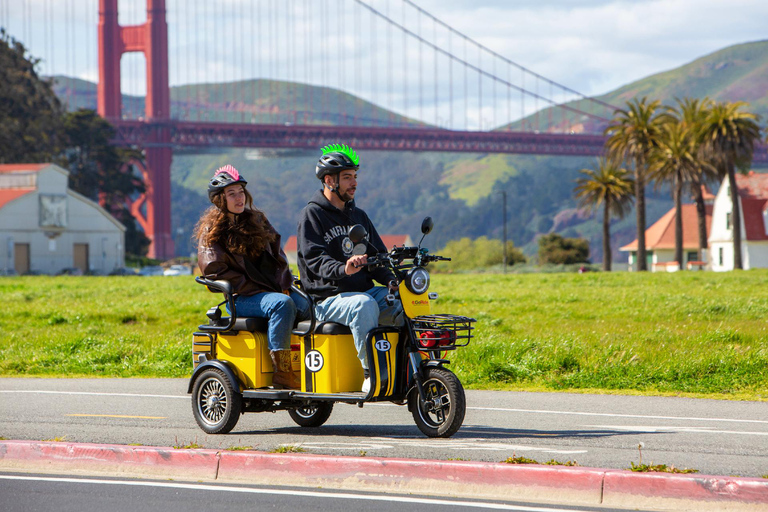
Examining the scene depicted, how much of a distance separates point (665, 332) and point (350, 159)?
8.39 metres

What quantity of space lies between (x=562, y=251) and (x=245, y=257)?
81.1 metres

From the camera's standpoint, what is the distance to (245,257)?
8.09m

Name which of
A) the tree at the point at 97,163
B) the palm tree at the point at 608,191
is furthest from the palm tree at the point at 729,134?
the tree at the point at 97,163

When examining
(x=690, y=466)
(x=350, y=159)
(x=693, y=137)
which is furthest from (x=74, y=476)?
(x=693, y=137)

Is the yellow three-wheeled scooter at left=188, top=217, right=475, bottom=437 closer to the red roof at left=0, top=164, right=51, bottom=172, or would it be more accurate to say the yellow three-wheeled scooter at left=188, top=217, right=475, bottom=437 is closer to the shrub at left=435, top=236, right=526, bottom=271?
the red roof at left=0, top=164, right=51, bottom=172

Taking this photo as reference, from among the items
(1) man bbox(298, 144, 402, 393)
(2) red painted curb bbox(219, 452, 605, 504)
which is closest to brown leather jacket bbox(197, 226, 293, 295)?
(1) man bbox(298, 144, 402, 393)

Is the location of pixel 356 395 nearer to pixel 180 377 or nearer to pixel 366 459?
pixel 366 459

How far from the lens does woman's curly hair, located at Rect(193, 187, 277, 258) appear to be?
797 cm

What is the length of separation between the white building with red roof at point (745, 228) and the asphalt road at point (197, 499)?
243ft

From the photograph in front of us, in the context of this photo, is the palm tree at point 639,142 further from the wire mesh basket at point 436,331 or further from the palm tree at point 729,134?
the wire mesh basket at point 436,331

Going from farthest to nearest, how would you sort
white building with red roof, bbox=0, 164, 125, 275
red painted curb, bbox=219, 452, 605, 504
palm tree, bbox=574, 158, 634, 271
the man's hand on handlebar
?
palm tree, bbox=574, 158, 634, 271 < white building with red roof, bbox=0, 164, 125, 275 < the man's hand on handlebar < red painted curb, bbox=219, 452, 605, 504

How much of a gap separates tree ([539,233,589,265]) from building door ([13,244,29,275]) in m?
42.7

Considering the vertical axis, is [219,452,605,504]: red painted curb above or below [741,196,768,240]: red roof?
below

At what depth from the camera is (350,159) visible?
789 centimetres
